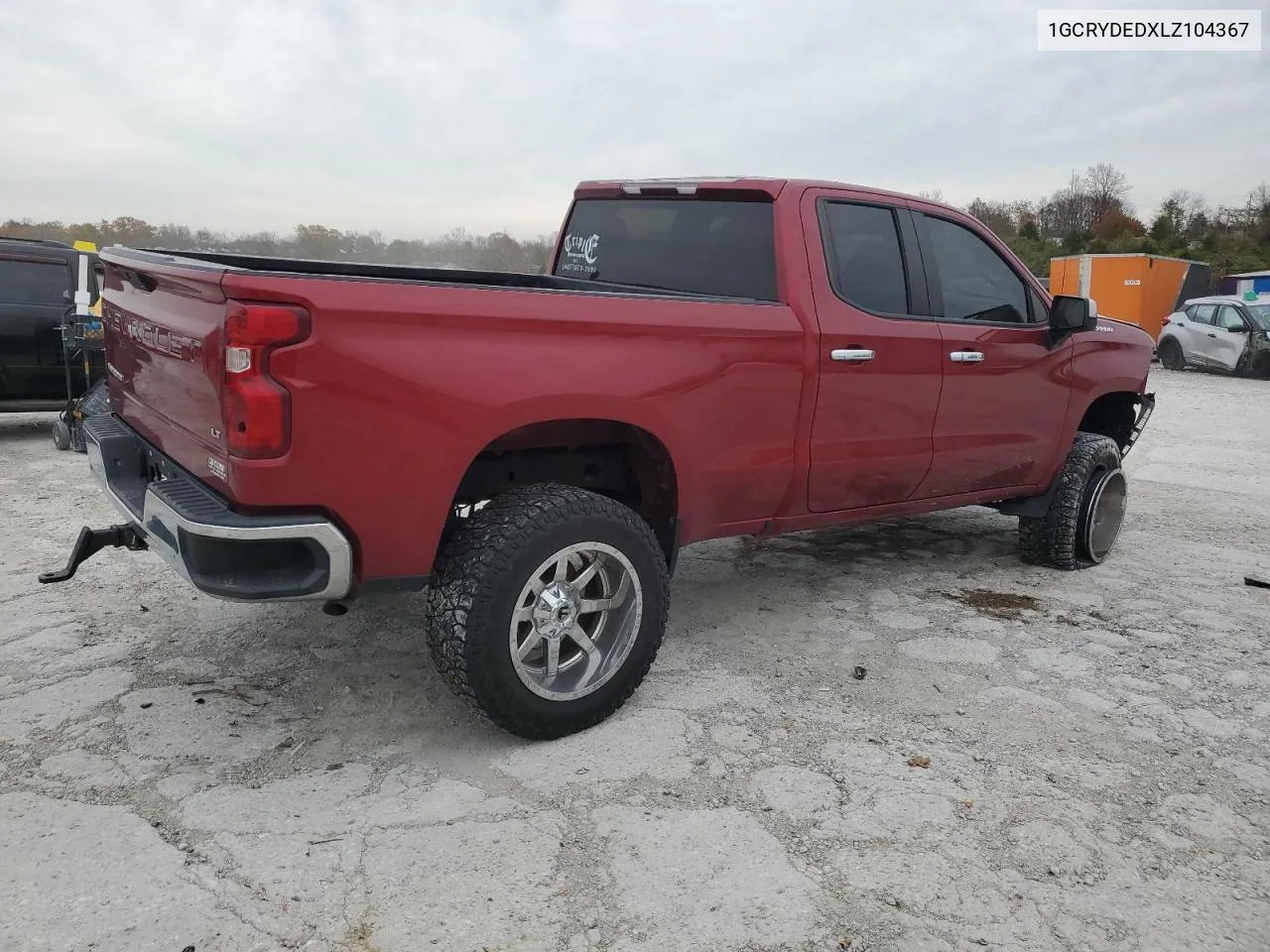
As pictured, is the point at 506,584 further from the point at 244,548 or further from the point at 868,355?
the point at 868,355

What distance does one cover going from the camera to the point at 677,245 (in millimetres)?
4066

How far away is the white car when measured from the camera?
17125 mm

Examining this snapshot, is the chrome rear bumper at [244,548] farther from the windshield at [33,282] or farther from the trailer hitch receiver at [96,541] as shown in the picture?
the windshield at [33,282]

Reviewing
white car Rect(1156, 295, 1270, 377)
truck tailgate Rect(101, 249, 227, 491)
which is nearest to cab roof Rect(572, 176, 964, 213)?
truck tailgate Rect(101, 249, 227, 491)

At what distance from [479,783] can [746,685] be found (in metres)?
1.15

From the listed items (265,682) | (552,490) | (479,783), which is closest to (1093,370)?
(552,490)

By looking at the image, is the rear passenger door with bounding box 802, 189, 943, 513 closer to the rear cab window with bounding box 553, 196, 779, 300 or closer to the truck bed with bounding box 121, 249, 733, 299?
the rear cab window with bounding box 553, 196, 779, 300

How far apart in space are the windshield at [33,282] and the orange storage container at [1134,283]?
71.6ft

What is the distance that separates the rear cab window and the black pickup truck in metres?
5.59

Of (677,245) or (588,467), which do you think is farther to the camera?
(677,245)

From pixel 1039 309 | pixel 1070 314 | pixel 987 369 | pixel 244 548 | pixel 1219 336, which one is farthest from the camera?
pixel 1219 336

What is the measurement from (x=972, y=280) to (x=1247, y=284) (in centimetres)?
2423

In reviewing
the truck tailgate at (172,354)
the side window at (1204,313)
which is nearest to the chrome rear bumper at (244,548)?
the truck tailgate at (172,354)

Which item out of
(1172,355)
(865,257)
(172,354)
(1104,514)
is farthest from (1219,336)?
(172,354)
